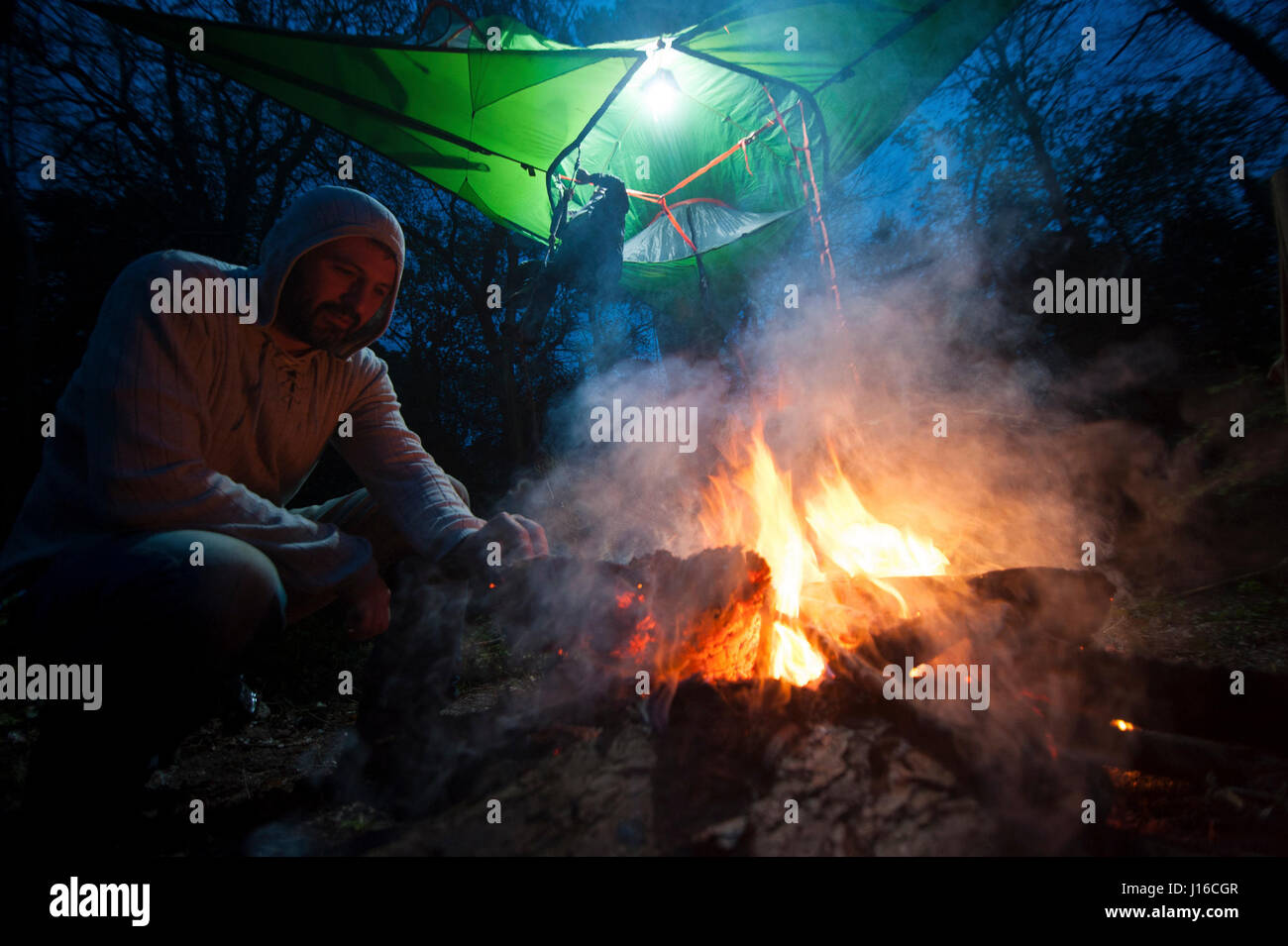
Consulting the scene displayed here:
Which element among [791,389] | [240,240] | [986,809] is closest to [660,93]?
[791,389]

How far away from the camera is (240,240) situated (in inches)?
250

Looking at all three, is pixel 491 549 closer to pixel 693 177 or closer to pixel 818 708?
pixel 818 708

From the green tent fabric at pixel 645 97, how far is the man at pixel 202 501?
3.21 metres

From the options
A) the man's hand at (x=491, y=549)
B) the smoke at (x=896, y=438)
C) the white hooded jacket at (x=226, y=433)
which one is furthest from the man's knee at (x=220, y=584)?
the smoke at (x=896, y=438)

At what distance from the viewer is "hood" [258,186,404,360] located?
7.04ft

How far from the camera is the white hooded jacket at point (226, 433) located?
70.3 inches

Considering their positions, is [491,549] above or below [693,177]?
below

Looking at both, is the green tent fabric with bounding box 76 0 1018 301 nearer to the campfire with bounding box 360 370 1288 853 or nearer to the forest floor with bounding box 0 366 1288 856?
the campfire with bounding box 360 370 1288 853

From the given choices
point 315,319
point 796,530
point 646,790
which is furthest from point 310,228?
point 796,530

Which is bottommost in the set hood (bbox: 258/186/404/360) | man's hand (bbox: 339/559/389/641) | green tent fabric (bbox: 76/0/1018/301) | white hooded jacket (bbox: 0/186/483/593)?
man's hand (bbox: 339/559/389/641)

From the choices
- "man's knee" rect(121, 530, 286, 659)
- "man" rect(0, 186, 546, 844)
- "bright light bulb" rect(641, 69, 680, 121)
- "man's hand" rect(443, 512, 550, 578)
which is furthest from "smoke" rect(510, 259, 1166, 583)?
"bright light bulb" rect(641, 69, 680, 121)

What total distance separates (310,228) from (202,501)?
1249 mm

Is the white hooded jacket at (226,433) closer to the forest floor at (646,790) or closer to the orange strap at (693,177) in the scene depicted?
the forest floor at (646,790)

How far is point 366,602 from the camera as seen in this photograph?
7.57ft
